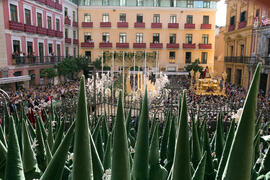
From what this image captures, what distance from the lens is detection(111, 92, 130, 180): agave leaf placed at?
115 centimetres

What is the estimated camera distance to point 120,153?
1.16 metres

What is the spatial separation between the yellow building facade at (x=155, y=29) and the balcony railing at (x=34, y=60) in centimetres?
673

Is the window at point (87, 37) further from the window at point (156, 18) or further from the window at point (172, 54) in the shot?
the window at point (172, 54)

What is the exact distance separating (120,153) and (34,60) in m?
20.1

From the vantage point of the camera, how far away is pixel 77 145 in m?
1.12

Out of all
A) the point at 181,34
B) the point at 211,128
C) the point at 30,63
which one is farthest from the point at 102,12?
the point at 211,128

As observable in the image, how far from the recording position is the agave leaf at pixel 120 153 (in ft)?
3.76

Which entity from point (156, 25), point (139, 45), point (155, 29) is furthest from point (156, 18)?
point (139, 45)

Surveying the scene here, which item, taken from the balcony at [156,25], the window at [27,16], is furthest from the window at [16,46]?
the balcony at [156,25]

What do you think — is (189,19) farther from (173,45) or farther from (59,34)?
(59,34)

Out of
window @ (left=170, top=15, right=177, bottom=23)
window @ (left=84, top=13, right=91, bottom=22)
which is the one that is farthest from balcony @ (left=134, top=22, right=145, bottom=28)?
window @ (left=84, top=13, right=91, bottom=22)

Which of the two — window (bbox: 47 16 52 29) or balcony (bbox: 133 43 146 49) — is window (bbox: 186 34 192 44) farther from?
window (bbox: 47 16 52 29)

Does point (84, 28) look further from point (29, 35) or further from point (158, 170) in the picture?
point (158, 170)

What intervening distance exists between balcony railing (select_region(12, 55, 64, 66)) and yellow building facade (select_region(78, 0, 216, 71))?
6726mm
